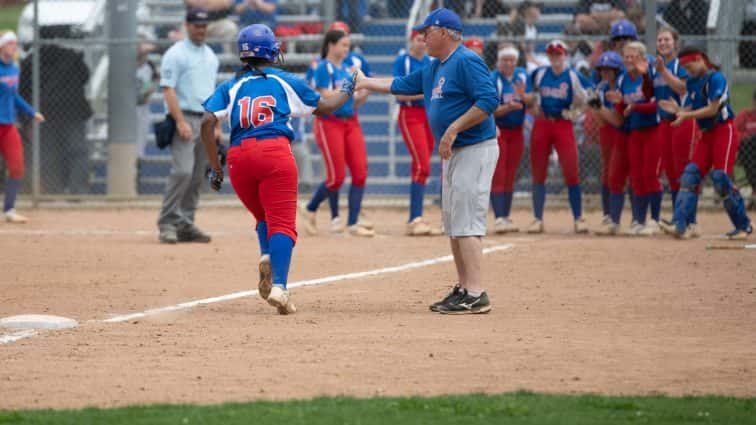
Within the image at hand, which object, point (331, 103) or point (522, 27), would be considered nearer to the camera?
point (331, 103)

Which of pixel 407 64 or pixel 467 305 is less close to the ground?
pixel 407 64

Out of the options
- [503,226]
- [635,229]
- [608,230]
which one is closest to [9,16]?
[503,226]

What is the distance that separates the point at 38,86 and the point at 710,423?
15.0 m

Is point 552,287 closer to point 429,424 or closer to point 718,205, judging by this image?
point 429,424

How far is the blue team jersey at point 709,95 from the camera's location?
1339 cm

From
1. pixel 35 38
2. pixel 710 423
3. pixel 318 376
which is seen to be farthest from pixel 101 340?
pixel 35 38

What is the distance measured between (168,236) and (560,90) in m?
4.83

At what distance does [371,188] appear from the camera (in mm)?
19672

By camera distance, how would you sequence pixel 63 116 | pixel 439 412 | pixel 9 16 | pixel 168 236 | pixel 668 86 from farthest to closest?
1. pixel 9 16
2. pixel 63 116
3. pixel 668 86
4. pixel 168 236
5. pixel 439 412

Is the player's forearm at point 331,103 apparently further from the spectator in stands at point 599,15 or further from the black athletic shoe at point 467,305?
the spectator in stands at point 599,15

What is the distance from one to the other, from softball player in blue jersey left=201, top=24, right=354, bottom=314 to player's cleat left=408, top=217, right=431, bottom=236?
6106 millimetres

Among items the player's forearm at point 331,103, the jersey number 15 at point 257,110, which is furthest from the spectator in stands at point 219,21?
the jersey number 15 at point 257,110

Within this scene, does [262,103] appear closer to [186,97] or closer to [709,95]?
[186,97]

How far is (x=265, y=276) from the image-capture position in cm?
890
